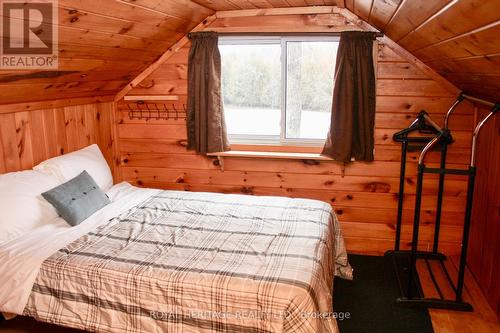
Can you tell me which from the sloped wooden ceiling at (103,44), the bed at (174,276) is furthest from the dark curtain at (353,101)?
the sloped wooden ceiling at (103,44)

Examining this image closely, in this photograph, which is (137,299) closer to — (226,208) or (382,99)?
(226,208)

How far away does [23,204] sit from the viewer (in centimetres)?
240

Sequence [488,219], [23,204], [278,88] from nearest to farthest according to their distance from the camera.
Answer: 1. [23,204]
2. [488,219]
3. [278,88]

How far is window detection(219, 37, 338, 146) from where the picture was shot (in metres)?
3.33

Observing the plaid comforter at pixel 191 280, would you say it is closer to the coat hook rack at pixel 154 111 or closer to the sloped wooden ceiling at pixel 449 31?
the sloped wooden ceiling at pixel 449 31

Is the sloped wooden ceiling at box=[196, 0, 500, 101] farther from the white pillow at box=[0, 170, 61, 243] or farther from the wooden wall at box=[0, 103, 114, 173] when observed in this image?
the white pillow at box=[0, 170, 61, 243]

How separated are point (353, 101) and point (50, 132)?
89.4 inches

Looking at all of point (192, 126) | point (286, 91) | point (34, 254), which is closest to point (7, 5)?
point (34, 254)

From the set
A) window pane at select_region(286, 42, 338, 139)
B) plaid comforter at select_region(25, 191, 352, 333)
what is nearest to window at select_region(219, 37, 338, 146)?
window pane at select_region(286, 42, 338, 139)

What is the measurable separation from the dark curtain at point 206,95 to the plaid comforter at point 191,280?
3.55 feet

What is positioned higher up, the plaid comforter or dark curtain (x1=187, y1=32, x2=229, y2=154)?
dark curtain (x1=187, y1=32, x2=229, y2=154)

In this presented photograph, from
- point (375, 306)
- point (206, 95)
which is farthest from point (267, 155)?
point (375, 306)

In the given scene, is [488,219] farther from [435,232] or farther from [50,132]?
[50,132]

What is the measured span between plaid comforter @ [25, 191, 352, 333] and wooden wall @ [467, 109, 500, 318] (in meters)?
1.08
